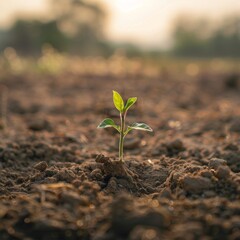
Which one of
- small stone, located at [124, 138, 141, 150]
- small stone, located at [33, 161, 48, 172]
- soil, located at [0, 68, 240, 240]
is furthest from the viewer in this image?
small stone, located at [124, 138, 141, 150]

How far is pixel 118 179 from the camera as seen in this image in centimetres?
209

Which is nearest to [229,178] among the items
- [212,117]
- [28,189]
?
[28,189]

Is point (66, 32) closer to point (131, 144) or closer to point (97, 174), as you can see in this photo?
point (131, 144)

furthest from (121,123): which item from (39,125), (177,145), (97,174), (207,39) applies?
(207,39)

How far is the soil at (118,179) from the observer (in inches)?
59.7

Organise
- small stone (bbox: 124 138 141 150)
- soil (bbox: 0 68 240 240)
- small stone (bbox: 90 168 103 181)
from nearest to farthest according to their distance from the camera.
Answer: soil (bbox: 0 68 240 240) < small stone (bbox: 90 168 103 181) < small stone (bbox: 124 138 141 150)

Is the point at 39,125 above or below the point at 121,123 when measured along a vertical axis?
below

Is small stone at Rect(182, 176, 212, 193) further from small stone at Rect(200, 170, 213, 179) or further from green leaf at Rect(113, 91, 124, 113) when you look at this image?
green leaf at Rect(113, 91, 124, 113)

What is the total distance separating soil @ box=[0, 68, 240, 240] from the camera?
152 cm

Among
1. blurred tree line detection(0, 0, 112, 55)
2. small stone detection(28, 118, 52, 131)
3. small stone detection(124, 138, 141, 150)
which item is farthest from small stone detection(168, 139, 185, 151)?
blurred tree line detection(0, 0, 112, 55)

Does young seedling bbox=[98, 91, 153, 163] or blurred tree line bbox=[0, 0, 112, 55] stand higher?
blurred tree line bbox=[0, 0, 112, 55]

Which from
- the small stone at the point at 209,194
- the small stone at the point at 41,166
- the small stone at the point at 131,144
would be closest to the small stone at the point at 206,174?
the small stone at the point at 209,194

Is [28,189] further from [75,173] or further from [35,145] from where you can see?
[35,145]

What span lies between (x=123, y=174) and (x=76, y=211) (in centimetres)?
49
